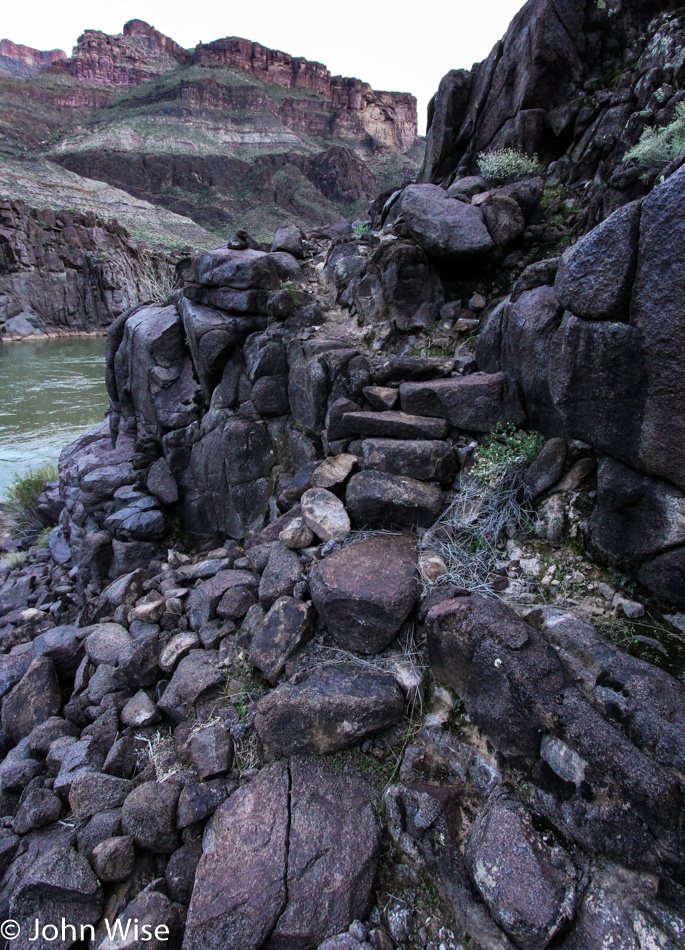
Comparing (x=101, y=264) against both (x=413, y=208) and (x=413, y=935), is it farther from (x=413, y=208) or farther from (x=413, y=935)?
(x=413, y=935)

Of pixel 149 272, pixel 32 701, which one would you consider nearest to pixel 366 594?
pixel 32 701

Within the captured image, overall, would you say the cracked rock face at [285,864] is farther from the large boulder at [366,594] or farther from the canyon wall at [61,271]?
the canyon wall at [61,271]

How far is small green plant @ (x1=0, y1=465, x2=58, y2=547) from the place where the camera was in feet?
33.1

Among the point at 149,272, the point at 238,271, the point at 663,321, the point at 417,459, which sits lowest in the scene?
the point at 417,459

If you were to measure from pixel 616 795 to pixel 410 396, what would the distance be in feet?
9.89

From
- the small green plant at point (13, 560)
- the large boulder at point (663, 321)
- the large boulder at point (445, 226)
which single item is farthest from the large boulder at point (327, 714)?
the small green plant at point (13, 560)

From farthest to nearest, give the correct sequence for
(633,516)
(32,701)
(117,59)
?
(117,59)
(32,701)
(633,516)

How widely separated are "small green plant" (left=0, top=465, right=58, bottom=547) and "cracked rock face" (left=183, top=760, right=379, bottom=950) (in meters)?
9.08

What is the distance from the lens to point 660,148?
157 inches

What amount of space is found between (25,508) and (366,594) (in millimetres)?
10624

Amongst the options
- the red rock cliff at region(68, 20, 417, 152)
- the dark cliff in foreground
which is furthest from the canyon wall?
the red rock cliff at region(68, 20, 417, 152)

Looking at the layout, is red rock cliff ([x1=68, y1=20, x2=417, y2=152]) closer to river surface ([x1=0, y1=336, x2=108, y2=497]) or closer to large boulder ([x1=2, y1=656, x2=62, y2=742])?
river surface ([x1=0, y1=336, x2=108, y2=497])

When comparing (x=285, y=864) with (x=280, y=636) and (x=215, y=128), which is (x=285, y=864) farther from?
(x=215, y=128)

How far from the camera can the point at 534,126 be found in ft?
20.9
